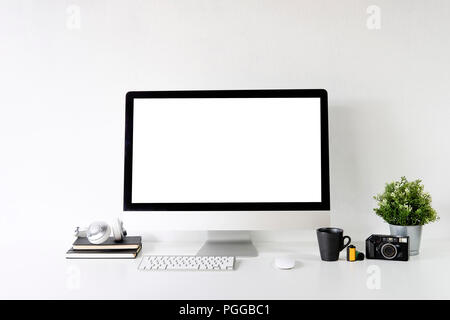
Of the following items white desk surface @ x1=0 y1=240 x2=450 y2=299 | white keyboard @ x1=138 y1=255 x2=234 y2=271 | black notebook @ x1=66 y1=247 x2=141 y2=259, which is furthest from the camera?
black notebook @ x1=66 y1=247 x2=141 y2=259

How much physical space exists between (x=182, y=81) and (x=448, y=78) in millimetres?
1110

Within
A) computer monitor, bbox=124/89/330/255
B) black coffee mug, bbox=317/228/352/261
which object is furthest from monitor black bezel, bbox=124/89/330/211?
black coffee mug, bbox=317/228/352/261

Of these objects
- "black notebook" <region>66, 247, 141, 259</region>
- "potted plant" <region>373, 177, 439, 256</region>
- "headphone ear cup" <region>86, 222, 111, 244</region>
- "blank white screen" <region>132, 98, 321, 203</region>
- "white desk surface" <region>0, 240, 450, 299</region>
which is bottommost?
"white desk surface" <region>0, 240, 450, 299</region>

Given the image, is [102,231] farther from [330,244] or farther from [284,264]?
[330,244]

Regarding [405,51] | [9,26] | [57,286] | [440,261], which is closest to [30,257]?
[57,286]

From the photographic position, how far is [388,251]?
3.96 feet

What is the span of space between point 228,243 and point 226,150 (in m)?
0.37

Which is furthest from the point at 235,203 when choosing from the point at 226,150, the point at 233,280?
the point at 233,280

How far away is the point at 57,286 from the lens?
100cm

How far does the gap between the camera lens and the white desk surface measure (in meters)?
0.03

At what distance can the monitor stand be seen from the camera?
1.32 meters

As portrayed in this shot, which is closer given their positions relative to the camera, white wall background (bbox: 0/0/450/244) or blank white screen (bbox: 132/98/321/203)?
blank white screen (bbox: 132/98/321/203)

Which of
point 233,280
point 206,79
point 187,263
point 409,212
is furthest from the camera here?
point 206,79

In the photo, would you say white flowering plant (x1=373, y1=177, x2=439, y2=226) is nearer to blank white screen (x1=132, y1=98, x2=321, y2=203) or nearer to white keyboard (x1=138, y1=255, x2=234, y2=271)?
blank white screen (x1=132, y1=98, x2=321, y2=203)
